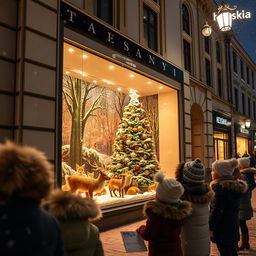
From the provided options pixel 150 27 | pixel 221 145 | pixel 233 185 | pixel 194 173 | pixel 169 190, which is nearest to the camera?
pixel 169 190

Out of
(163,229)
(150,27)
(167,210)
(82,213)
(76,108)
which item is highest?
(150,27)

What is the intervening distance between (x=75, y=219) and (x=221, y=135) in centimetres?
1725

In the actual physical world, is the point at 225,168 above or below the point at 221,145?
below

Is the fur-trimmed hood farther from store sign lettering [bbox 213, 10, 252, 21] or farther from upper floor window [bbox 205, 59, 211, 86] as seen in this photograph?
upper floor window [bbox 205, 59, 211, 86]

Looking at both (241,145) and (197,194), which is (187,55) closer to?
(197,194)

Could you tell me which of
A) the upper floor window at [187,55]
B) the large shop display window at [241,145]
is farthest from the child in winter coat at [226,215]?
the large shop display window at [241,145]

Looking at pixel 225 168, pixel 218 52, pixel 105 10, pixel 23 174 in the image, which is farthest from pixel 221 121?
pixel 23 174

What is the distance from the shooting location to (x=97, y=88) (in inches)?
437

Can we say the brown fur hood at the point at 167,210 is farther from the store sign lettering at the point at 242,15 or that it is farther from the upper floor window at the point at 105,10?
the store sign lettering at the point at 242,15

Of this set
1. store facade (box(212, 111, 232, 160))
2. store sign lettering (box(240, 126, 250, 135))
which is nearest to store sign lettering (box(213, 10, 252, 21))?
store facade (box(212, 111, 232, 160))

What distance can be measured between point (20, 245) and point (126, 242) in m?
1.35

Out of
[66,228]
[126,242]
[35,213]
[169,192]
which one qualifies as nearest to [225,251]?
[169,192]

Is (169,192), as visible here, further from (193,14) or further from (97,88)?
(193,14)

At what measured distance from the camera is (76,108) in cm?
1015
